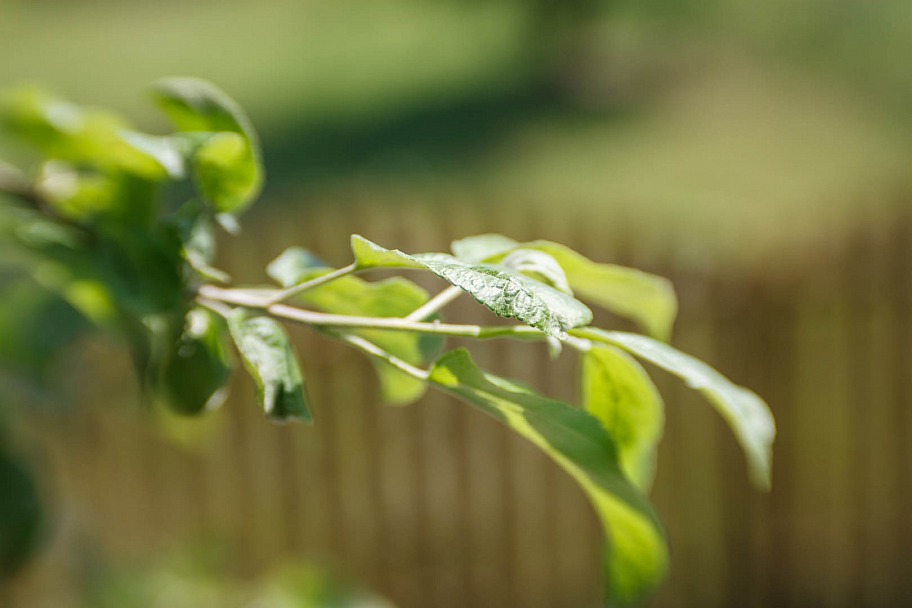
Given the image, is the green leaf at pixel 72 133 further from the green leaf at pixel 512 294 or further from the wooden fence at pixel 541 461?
the wooden fence at pixel 541 461

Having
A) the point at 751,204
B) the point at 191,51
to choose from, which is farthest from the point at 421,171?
the point at 191,51

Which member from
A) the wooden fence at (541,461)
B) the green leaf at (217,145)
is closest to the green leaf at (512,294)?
the green leaf at (217,145)

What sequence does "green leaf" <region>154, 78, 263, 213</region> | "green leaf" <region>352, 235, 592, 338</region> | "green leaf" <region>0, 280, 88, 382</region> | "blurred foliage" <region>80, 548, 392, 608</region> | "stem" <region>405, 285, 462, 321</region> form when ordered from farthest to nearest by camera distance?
"blurred foliage" <region>80, 548, 392, 608</region>
"green leaf" <region>0, 280, 88, 382</region>
"green leaf" <region>154, 78, 263, 213</region>
"stem" <region>405, 285, 462, 321</region>
"green leaf" <region>352, 235, 592, 338</region>

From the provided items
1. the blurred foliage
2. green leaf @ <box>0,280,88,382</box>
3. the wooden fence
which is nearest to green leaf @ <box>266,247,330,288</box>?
green leaf @ <box>0,280,88,382</box>

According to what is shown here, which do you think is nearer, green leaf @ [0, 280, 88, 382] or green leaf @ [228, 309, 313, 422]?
green leaf @ [228, 309, 313, 422]

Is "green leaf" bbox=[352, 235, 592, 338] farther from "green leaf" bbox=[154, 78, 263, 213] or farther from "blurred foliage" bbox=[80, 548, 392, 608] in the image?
"blurred foliage" bbox=[80, 548, 392, 608]

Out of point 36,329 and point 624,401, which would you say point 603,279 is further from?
point 36,329

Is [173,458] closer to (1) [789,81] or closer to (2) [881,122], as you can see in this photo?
(2) [881,122]
